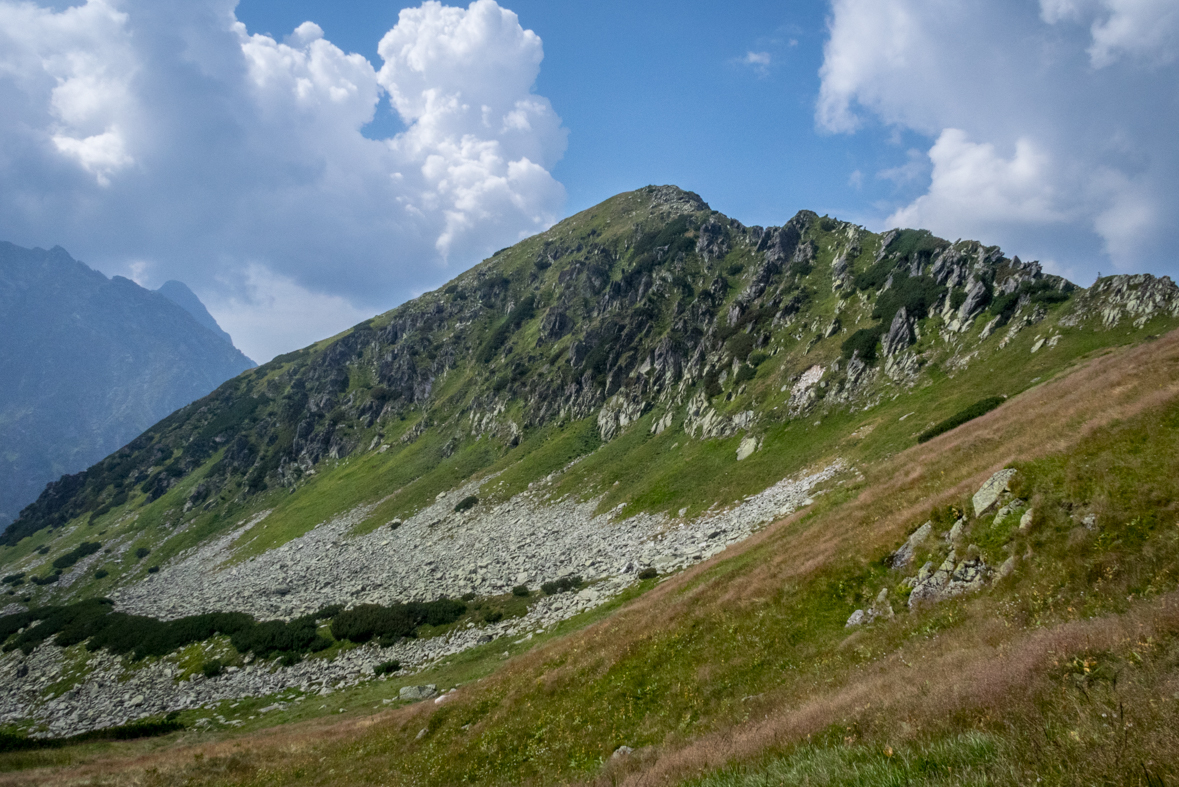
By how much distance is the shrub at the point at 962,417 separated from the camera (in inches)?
1505

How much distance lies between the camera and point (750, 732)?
9.47m

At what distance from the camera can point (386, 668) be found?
120 ft

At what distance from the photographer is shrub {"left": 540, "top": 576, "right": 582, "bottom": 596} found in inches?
1610

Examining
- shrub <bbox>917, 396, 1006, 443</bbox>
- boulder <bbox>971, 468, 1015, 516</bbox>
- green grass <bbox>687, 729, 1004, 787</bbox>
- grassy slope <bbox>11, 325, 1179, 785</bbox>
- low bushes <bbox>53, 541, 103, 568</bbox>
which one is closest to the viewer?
green grass <bbox>687, 729, 1004, 787</bbox>

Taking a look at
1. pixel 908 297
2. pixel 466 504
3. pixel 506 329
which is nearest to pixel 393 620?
pixel 466 504

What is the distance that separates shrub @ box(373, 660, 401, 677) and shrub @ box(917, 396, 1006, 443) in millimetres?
44729

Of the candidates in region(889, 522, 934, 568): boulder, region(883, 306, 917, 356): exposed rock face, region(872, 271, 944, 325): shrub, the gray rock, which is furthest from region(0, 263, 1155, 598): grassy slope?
the gray rock

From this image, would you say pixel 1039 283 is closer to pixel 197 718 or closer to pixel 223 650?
pixel 197 718

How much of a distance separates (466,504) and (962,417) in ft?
230

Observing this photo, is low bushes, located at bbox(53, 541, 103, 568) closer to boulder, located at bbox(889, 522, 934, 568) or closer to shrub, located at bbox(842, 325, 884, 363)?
boulder, located at bbox(889, 522, 934, 568)

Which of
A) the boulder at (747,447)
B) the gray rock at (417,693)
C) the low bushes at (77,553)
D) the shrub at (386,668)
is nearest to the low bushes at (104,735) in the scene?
the shrub at (386,668)

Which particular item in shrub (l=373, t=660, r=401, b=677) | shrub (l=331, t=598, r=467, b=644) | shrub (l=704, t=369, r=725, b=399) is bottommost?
shrub (l=373, t=660, r=401, b=677)

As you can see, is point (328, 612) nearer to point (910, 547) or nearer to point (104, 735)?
point (104, 735)

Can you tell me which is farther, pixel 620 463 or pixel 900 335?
pixel 620 463
